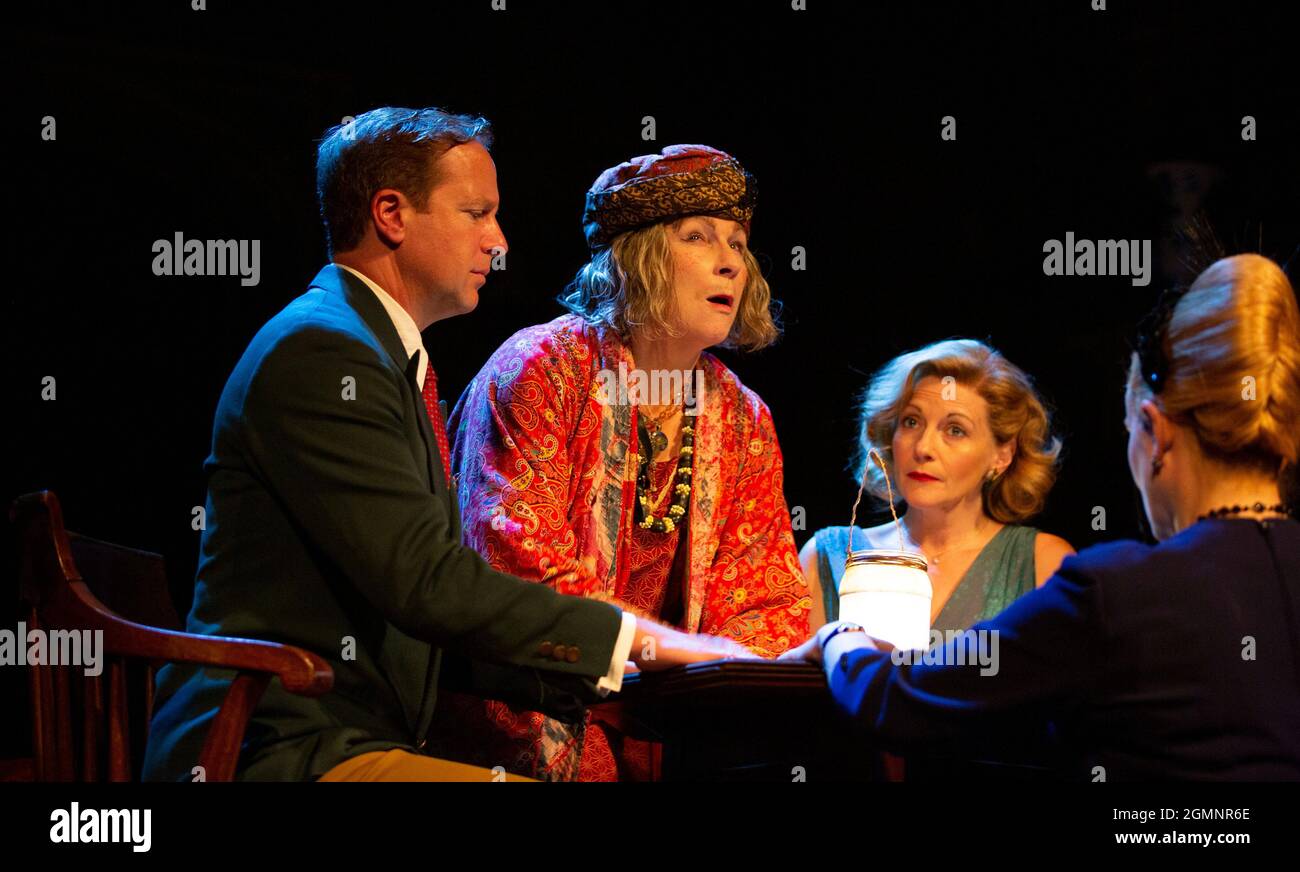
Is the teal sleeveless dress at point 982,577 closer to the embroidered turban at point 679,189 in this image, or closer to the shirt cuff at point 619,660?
the embroidered turban at point 679,189

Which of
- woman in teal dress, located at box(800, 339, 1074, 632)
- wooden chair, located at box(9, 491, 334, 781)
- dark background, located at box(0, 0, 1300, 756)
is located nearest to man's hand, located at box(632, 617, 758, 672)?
wooden chair, located at box(9, 491, 334, 781)

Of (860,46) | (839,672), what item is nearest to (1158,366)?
(839,672)

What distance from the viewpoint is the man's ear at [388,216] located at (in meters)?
2.66

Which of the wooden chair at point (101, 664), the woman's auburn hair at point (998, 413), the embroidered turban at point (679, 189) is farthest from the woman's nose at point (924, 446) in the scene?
the wooden chair at point (101, 664)

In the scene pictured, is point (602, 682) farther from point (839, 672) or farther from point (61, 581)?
point (61, 581)

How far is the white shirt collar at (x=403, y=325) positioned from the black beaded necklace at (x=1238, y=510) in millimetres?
1370

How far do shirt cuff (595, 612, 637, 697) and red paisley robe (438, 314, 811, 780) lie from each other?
67 cm

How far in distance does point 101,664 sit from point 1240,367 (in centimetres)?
176

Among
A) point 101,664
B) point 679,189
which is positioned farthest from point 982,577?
point 101,664

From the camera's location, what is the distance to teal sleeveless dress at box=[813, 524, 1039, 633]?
359cm

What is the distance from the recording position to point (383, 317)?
2.53 meters

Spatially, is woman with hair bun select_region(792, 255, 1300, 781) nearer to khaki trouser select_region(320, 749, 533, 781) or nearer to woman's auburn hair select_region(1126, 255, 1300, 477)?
woman's auburn hair select_region(1126, 255, 1300, 477)

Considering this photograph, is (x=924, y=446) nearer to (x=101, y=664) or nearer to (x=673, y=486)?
(x=673, y=486)

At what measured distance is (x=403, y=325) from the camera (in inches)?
102
